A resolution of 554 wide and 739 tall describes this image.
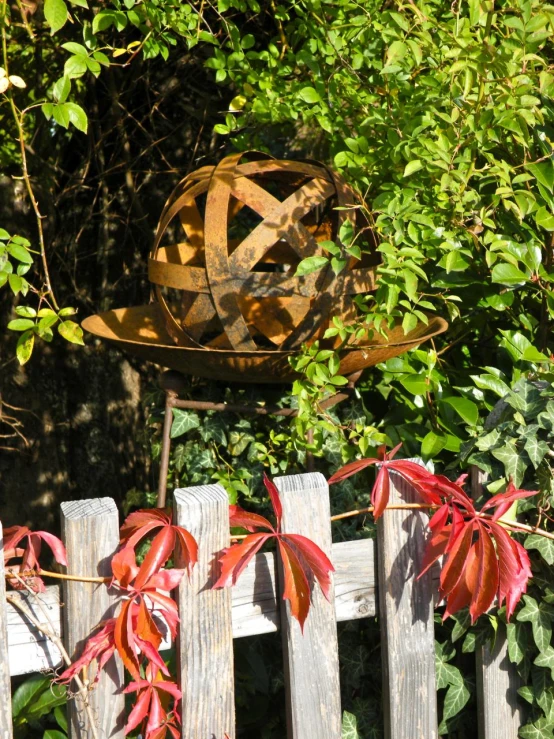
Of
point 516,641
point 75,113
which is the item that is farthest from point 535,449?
point 75,113

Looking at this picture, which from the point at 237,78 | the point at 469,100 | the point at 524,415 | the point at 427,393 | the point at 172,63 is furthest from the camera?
the point at 172,63

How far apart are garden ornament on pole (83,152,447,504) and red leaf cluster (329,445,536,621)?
1.48ft

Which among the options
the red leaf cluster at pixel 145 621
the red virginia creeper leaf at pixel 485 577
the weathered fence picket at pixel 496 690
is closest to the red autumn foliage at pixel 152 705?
the red leaf cluster at pixel 145 621

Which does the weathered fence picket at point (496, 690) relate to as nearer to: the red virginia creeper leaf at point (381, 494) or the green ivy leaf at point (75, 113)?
the red virginia creeper leaf at point (381, 494)

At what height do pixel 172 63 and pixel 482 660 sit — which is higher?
pixel 172 63

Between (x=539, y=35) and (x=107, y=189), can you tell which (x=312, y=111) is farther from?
(x=107, y=189)

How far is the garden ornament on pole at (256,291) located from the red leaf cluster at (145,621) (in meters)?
0.54

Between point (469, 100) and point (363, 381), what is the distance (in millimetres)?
777

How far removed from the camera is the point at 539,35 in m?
1.66

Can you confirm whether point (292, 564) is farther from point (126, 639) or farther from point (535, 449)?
point (535, 449)

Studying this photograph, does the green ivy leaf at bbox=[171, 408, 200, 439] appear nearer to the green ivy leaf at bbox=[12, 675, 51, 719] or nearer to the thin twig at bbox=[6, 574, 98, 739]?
the green ivy leaf at bbox=[12, 675, 51, 719]

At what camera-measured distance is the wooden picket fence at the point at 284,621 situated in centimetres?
126

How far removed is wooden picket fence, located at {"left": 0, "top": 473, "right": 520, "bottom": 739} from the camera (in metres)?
1.26

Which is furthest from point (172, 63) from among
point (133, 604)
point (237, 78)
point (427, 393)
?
point (133, 604)
